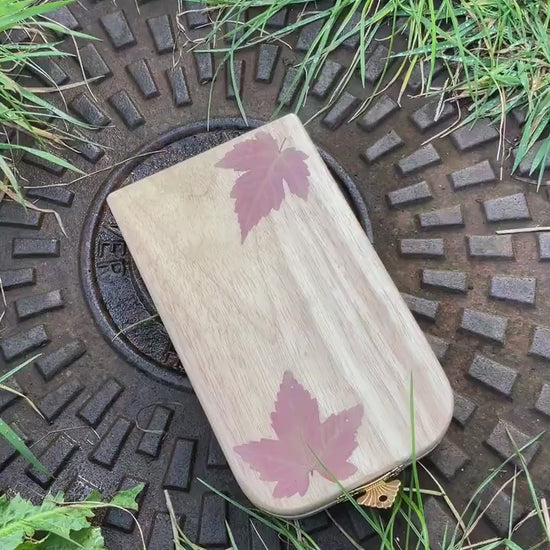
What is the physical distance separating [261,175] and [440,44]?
13.2 inches

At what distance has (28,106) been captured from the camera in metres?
1.00

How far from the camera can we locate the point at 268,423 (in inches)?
31.7

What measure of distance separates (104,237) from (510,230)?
21.3 inches

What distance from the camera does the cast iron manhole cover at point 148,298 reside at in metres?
0.90

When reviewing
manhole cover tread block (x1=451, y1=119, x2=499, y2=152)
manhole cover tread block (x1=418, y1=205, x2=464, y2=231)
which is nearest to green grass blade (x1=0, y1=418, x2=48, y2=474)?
manhole cover tread block (x1=418, y1=205, x2=464, y2=231)

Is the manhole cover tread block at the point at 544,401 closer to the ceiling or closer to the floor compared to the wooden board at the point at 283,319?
closer to the floor

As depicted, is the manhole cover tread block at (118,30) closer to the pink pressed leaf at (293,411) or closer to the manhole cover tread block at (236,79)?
the manhole cover tread block at (236,79)

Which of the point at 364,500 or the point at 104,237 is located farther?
the point at 104,237

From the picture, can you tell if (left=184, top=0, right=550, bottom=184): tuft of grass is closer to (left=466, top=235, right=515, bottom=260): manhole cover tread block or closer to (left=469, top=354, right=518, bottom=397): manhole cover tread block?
(left=466, top=235, right=515, bottom=260): manhole cover tread block

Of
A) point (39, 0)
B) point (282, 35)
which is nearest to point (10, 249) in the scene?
point (39, 0)

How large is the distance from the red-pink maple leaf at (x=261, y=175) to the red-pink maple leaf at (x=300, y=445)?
21 cm

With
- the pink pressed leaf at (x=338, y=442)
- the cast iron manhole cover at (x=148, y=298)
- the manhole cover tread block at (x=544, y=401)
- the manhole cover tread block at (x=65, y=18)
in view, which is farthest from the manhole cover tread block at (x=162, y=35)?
the manhole cover tread block at (x=544, y=401)

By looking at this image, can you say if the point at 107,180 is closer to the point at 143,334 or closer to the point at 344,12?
the point at 143,334

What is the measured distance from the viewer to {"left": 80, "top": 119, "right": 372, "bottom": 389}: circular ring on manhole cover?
0.95m
